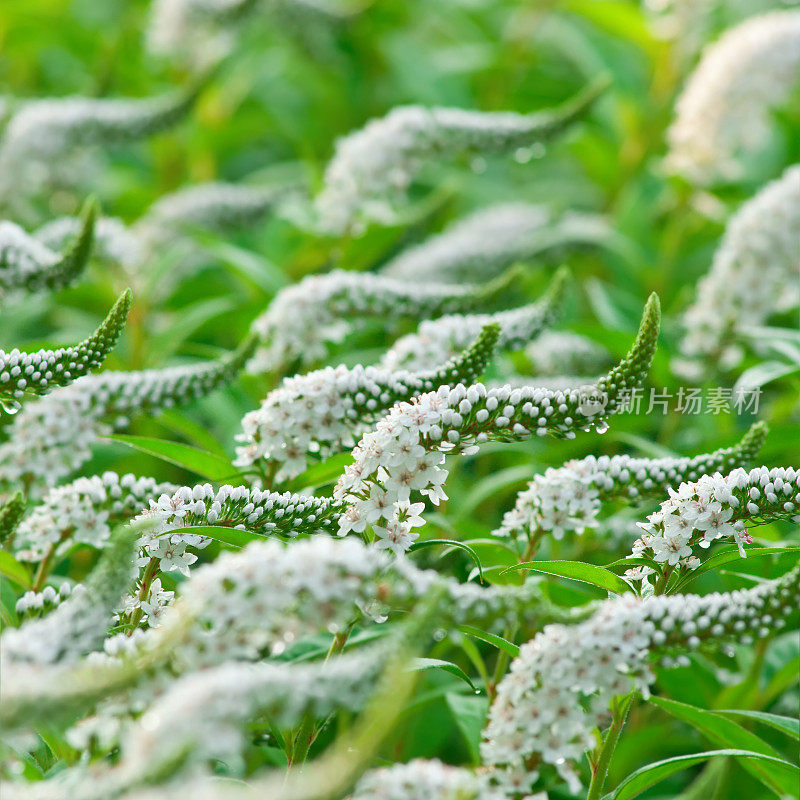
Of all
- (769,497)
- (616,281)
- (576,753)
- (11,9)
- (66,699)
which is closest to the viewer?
(66,699)

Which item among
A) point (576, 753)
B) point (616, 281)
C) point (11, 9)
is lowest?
point (616, 281)

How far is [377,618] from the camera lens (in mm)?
1582

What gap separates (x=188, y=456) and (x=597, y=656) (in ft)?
3.30

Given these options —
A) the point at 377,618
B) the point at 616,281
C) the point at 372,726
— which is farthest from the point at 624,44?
the point at 372,726

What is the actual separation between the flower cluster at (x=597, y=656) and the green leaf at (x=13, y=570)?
1.06 metres

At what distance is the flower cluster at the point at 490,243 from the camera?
3.37m

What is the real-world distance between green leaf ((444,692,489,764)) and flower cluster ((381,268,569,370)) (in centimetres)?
70

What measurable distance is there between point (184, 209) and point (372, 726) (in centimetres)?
274

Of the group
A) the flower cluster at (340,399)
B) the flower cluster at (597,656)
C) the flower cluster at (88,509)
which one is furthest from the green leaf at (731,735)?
the flower cluster at (88,509)

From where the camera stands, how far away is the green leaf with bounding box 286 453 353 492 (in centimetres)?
205

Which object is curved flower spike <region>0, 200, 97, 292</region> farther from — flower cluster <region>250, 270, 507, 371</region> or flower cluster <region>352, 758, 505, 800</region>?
flower cluster <region>352, 758, 505, 800</region>

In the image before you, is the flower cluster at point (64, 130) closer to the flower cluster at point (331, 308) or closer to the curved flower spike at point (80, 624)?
the flower cluster at point (331, 308)

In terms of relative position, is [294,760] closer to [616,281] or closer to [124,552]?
[124,552]

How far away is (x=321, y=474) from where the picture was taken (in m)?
2.10
